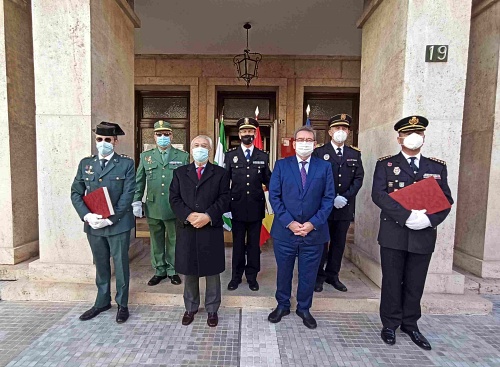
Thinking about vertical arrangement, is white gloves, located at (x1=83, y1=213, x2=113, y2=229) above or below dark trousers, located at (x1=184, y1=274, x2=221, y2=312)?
above

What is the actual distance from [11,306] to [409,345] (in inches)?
161

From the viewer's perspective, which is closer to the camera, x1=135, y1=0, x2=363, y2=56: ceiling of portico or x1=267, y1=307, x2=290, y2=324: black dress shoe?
x1=267, y1=307, x2=290, y2=324: black dress shoe

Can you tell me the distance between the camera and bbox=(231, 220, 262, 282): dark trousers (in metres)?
3.48

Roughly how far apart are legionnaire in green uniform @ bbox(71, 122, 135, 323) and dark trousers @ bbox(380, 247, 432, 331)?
8.26ft

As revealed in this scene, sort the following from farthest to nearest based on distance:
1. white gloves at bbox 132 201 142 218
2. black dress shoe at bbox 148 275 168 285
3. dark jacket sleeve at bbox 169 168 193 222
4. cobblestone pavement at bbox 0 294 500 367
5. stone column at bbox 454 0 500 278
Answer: stone column at bbox 454 0 500 278 → black dress shoe at bbox 148 275 168 285 → white gloves at bbox 132 201 142 218 → dark jacket sleeve at bbox 169 168 193 222 → cobblestone pavement at bbox 0 294 500 367

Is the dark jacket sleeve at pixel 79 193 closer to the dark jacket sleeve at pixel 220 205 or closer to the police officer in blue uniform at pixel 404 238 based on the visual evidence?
the dark jacket sleeve at pixel 220 205

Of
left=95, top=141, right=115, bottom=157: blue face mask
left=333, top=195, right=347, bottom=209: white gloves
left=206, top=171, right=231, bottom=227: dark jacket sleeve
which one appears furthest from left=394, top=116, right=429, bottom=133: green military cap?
left=95, top=141, right=115, bottom=157: blue face mask

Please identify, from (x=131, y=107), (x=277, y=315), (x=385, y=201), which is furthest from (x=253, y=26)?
(x=277, y=315)

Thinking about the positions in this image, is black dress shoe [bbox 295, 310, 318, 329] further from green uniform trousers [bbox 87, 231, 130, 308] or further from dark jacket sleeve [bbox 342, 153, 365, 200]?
green uniform trousers [bbox 87, 231, 130, 308]

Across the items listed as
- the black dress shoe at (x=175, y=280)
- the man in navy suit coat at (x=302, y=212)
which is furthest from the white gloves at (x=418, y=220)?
the black dress shoe at (x=175, y=280)

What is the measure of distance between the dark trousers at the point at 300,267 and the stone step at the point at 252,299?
0.33m

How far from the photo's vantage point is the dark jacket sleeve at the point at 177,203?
279 centimetres

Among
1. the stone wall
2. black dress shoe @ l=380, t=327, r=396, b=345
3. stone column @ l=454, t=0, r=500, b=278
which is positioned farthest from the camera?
the stone wall

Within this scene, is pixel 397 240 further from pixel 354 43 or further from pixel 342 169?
pixel 354 43
